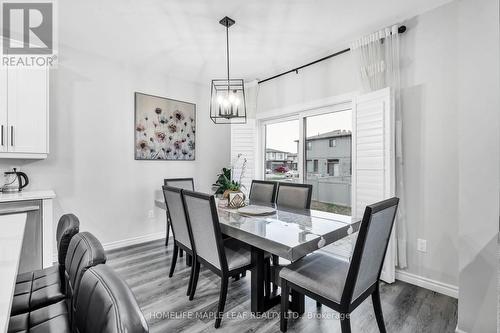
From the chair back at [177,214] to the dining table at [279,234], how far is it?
1.15ft

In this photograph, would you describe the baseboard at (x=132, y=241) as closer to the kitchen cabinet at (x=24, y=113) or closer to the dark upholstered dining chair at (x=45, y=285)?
the kitchen cabinet at (x=24, y=113)

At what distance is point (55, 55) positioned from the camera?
295 cm

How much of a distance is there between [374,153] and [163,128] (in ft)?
9.70

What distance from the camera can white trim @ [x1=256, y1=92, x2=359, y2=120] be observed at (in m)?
2.99

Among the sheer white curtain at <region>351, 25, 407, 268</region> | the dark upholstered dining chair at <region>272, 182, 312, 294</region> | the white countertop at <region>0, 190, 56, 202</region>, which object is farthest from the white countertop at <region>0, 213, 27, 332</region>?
the sheer white curtain at <region>351, 25, 407, 268</region>

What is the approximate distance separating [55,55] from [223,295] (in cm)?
331

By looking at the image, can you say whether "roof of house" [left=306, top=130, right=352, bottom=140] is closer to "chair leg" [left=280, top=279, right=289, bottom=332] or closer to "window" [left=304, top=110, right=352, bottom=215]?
"window" [left=304, top=110, right=352, bottom=215]

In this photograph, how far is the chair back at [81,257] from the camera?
847 millimetres

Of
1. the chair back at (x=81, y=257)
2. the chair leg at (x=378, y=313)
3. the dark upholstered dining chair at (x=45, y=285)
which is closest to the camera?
the chair back at (x=81, y=257)

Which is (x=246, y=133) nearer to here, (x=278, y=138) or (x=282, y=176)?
(x=278, y=138)

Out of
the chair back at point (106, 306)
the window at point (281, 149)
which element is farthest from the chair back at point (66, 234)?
the window at point (281, 149)

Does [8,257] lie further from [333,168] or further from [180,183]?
[333,168]

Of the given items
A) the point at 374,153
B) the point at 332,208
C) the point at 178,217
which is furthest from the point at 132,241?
the point at 374,153

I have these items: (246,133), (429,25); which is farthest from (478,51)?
(246,133)
